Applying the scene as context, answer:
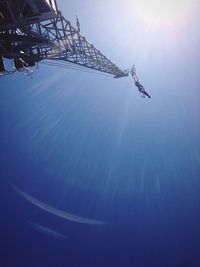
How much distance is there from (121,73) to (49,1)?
67.1 ft

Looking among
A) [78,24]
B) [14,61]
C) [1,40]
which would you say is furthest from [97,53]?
[1,40]

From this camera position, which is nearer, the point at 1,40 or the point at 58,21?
the point at 1,40

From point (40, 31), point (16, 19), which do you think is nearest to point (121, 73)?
point (40, 31)

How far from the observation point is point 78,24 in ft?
52.1

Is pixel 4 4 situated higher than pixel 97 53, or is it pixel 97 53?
pixel 4 4

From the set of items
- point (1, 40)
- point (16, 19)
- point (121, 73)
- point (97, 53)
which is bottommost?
point (121, 73)

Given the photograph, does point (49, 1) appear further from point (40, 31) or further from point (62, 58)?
point (62, 58)

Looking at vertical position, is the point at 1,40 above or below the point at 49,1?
below

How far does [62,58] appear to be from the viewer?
693 inches

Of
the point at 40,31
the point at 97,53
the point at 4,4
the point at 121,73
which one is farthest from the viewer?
the point at 121,73

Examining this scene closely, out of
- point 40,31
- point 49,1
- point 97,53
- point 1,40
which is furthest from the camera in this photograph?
point 97,53

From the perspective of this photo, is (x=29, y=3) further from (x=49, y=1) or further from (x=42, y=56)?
(x=42, y=56)

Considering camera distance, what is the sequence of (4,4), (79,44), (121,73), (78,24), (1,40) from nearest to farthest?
1. (4,4)
2. (1,40)
3. (78,24)
4. (79,44)
5. (121,73)

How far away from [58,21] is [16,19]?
3.49 m
